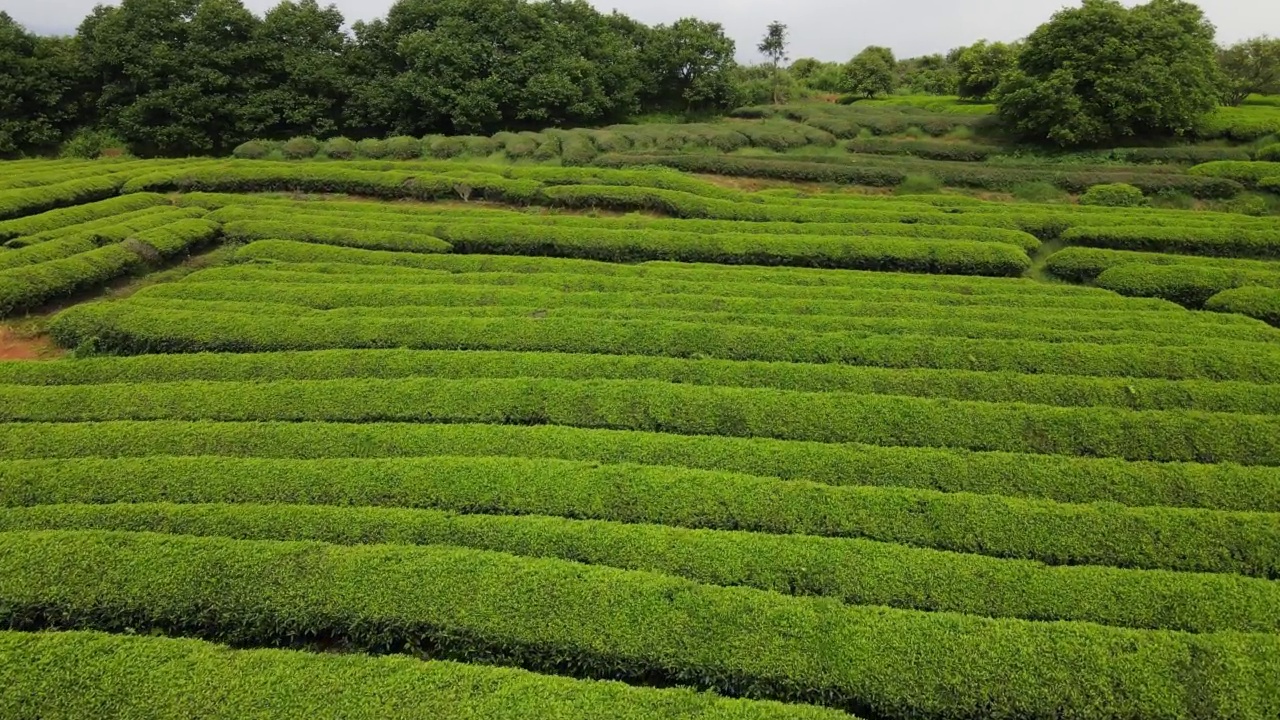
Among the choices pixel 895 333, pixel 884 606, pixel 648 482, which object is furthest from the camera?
pixel 895 333

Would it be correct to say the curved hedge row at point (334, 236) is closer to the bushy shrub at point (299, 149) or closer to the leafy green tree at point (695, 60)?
the bushy shrub at point (299, 149)

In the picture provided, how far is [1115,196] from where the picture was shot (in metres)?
34.3

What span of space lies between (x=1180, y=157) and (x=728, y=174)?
2617 cm

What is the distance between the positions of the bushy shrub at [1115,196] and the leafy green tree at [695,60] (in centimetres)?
3408

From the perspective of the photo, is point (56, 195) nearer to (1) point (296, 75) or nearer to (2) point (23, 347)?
(2) point (23, 347)

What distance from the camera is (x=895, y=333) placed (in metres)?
19.9

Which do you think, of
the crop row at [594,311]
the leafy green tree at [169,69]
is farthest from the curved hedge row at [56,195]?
the crop row at [594,311]

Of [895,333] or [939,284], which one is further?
[939,284]

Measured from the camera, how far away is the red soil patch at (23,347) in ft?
67.9

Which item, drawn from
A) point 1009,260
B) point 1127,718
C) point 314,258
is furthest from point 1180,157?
point 314,258

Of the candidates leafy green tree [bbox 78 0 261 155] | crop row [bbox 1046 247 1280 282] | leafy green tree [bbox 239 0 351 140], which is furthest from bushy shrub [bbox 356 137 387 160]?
crop row [bbox 1046 247 1280 282]

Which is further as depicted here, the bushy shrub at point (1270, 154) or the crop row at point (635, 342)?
the bushy shrub at point (1270, 154)

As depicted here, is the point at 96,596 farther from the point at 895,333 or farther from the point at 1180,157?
the point at 1180,157

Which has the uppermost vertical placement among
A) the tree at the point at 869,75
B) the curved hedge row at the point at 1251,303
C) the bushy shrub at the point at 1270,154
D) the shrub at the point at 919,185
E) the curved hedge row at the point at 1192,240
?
the tree at the point at 869,75
